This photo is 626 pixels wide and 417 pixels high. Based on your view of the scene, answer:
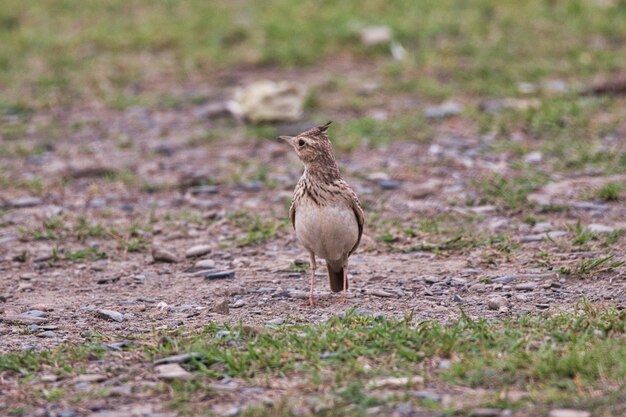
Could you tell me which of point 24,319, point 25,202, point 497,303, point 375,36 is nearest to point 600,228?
point 497,303

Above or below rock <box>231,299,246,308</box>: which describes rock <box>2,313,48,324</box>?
above

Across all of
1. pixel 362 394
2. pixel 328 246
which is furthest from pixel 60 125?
pixel 362 394

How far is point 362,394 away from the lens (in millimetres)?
5172

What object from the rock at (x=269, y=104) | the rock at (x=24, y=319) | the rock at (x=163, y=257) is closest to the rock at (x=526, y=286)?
the rock at (x=163, y=257)

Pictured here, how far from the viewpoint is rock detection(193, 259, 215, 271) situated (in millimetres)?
8133

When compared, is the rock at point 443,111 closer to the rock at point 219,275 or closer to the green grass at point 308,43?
the green grass at point 308,43

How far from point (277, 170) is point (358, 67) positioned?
3.58m

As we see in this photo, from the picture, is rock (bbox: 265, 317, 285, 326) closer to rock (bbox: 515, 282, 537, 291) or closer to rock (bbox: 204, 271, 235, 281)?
rock (bbox: 204, 271, 235, 281)

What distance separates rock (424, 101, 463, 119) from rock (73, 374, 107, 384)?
22.8ft

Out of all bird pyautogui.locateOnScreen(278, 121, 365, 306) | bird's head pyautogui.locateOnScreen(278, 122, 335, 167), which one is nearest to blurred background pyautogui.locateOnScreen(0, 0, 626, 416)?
bird pyautogui.locateOnScreen(278, 121, 365, 306)

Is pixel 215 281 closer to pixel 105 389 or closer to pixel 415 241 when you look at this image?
pixel 415 241

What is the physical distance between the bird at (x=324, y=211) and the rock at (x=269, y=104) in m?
4.51

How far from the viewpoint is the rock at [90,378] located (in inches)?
219

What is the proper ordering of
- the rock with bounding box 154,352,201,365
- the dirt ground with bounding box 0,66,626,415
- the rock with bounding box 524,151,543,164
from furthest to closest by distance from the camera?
the rock with bounding box 524,151,543,164 → the dirt ground with bounding box 0,66,626,415 → the rock with bounding box 154,352,201,365
